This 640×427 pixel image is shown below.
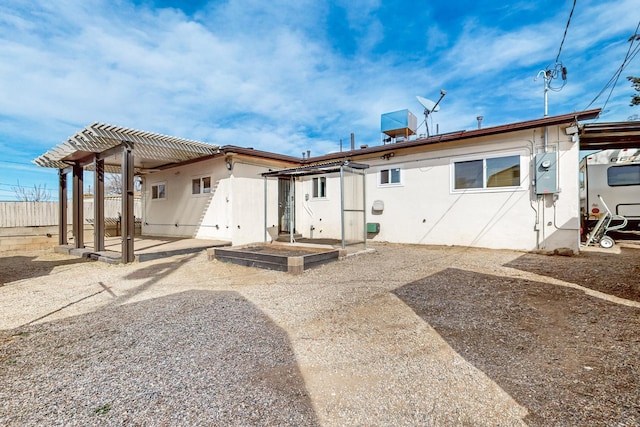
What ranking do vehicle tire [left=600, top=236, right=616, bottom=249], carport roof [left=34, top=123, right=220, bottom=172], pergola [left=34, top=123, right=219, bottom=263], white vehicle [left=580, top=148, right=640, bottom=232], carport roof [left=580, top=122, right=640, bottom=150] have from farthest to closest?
white vehicle [left=580, top=148, right=640, bottom=232] → vehicle tire [left=600, top=236, right=616, bottom=249] → carport roof [left=580, top=122, right=640, bottom=150] → pergola [left=34, top=123, right=219, bottom=263] → carport roof [left=34, top=123, right=220, bottom=172]

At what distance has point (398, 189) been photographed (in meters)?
9.72

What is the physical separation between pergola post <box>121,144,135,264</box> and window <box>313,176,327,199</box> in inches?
247

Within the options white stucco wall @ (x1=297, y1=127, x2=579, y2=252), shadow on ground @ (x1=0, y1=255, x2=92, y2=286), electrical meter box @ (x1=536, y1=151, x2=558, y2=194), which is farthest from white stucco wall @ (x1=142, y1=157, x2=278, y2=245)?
electrical meter box @ (x1=536, y1=151, x2=558, y2=194)

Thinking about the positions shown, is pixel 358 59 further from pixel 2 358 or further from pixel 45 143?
pixel 45 143

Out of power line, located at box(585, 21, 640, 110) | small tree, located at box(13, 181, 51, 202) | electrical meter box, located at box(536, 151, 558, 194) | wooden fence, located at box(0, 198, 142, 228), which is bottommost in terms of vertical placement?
wooden fence, located at box(0, 198, 142, 228)

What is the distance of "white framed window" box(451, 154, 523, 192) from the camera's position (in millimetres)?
7781

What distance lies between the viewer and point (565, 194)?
7.12m

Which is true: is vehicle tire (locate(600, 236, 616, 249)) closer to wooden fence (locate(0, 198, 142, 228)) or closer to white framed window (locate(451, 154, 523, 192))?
white framed window (locate(451, 154, 523, 192))

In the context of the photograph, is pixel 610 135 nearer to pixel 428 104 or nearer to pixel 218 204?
pixel 428 104

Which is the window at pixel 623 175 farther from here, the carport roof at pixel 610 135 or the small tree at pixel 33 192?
the small tree at pixel 33 192

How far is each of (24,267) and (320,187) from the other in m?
8.53

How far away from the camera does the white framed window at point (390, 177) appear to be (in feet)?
32.1

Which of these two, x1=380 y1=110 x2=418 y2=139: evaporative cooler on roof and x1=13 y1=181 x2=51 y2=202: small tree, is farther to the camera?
x1=13 y1=181 x2=51 y2=202: small tree

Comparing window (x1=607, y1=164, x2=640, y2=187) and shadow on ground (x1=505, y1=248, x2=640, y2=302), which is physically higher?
window (x1=607, y1=164, x2=640, y2=187)
